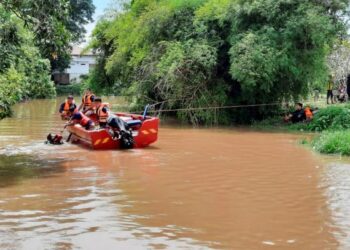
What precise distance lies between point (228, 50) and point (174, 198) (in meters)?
15.1

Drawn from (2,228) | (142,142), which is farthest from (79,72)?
(2,228)

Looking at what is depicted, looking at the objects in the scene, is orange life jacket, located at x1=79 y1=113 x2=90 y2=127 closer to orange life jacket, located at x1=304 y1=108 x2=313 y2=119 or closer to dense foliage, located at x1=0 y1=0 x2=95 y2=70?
dense foliage, located at x1=0 y1=0 x2=95 y2=70

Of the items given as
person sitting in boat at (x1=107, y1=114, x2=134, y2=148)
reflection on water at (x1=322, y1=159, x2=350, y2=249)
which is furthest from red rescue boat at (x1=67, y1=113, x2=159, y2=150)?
reflection on water at (x1=322, y1=159, x2=350, y2=249)

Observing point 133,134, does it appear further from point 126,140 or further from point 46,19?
point 46,19

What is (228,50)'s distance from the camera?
965 inches

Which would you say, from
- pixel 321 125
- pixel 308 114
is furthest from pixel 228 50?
pixel 321 125

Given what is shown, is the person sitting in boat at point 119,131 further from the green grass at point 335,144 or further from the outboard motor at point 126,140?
the green grass at point 335,144

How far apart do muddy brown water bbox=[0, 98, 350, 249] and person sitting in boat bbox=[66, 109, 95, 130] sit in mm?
908

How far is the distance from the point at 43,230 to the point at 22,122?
19.9 m

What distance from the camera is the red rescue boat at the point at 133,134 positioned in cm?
1669

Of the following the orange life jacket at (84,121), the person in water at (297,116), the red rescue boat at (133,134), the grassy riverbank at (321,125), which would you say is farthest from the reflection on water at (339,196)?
the person in water at (297,116)

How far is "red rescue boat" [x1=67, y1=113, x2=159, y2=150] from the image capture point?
16.7 metres

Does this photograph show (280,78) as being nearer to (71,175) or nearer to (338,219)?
(71,175)

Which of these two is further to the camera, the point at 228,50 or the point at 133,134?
the point at 228,50
